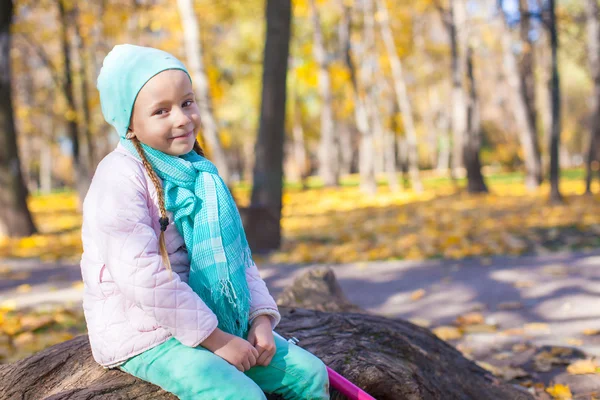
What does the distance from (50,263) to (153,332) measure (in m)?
7.49

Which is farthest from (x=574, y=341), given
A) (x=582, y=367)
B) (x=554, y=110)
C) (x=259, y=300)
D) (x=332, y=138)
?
(x=332, y=138)

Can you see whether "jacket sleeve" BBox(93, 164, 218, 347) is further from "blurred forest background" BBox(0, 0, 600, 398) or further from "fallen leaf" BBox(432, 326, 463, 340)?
"fallen leaf" BBox(432, 326, 463, 340)

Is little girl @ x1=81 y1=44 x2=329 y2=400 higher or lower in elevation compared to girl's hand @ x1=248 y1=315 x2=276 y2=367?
higher

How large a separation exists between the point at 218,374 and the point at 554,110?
11.3 m

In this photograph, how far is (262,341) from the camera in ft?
6.80

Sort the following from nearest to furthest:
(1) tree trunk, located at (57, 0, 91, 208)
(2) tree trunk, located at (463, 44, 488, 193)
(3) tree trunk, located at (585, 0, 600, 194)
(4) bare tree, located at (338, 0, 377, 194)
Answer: (3) tree trunk, located at (585, 0, 600, 194)
(2) tree trunk, located at (463, 44, 488, 193)
(1) tree trunk, located at (57, 0, 91, 208)
(4) bare tree, located at (338, 0, 377, 194)

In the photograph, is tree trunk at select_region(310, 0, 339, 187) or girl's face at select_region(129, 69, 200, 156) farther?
tree trunk at select_region(310, 0, 339, 187)

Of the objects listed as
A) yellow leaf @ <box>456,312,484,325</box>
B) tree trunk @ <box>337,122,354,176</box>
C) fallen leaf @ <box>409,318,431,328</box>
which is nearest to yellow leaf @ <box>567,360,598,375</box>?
yellow leaf @ <box>456,312,484,325</box>

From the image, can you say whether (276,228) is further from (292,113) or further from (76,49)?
(292,113)

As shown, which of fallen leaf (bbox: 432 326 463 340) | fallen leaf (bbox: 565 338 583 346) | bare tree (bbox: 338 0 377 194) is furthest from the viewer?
bare tree (bbox: 338 0 377 194)

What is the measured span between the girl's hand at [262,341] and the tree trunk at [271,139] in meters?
6.50

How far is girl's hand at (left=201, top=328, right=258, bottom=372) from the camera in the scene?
196 cm

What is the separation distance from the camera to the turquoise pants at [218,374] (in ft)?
6.20

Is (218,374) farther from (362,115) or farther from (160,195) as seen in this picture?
(362,115)
